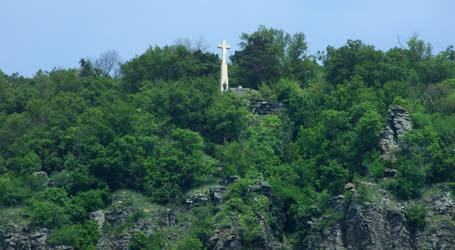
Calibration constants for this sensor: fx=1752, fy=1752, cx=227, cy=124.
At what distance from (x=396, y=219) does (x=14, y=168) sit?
21.0 metres

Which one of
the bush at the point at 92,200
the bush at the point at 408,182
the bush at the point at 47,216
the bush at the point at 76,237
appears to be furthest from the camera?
the bush at the point at 92,200

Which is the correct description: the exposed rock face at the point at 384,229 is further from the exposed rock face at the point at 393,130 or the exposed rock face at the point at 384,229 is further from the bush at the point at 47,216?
the bush at the point at 47,216

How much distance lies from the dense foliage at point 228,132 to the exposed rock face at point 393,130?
460mm

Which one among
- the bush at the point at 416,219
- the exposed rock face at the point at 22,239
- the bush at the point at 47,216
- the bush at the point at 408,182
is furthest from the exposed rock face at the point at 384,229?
the exposed rock face at the point at 22,239

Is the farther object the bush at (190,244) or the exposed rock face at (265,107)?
the exposed rock face at (265,107)

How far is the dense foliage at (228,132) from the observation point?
83.4 m

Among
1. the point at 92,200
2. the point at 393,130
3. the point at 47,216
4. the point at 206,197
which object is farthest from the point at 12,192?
the point at 393,130

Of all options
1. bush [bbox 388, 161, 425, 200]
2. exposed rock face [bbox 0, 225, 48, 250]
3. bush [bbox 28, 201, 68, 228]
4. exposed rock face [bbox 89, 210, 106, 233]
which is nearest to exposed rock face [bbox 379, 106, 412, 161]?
bush [bbox 388, 161, 425, 200]

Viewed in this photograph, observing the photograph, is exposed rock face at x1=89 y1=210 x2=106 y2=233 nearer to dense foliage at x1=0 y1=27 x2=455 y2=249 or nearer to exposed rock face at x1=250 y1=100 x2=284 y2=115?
dense foliage at x1=0 y1=27 x2=455 y2=249

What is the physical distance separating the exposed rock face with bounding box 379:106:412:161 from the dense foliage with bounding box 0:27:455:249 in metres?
0.46

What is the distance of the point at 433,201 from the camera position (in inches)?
3194

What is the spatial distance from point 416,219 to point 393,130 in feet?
26.4

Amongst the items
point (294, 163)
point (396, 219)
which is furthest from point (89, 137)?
point (396, 219)

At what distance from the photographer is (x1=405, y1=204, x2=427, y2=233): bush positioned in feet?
261
